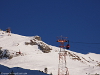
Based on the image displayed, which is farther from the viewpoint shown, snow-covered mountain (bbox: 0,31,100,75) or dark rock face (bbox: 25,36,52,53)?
dark rock face (bbox: 25,36,52,53)

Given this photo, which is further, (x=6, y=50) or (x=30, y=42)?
(x=30, y=42)

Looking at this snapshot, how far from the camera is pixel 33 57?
223ft

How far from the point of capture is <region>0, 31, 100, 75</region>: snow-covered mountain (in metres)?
56.1

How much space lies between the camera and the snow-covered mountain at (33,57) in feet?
184

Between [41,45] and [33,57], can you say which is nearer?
[33,57]

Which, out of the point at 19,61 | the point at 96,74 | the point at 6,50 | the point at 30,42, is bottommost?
the point at 96,74

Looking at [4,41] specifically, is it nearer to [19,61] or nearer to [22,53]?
[22,53]

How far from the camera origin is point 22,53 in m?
70.2

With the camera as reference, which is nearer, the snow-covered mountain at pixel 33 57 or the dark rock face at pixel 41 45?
the snow-covered mountain at pixel 33 57

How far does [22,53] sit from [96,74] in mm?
30385

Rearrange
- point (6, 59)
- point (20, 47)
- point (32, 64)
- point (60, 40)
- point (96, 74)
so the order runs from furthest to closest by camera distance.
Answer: point (20, 47) → point (6, 59) → point (32, 64) → point (96, 74) → point (60, 40)

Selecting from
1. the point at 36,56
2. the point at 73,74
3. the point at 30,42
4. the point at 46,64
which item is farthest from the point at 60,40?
the point at 30,42

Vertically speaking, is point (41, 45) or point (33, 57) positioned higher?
point (41, 45)

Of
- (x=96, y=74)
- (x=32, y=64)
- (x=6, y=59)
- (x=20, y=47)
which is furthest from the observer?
(x=20, y=47)
